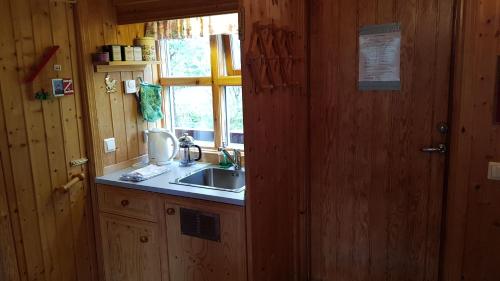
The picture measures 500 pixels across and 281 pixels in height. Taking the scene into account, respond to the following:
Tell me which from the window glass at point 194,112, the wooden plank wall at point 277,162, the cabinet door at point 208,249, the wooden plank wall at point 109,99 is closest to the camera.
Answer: the wooden plank wall at point 277,162

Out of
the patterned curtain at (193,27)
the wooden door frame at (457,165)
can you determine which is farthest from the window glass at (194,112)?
the wooden door frame at (457,165)

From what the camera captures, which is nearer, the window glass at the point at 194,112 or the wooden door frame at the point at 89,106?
the wooden door frame at the point at 89,106

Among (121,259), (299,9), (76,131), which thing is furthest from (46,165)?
(299,9)

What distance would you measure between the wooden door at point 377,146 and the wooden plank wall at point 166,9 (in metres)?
0.60

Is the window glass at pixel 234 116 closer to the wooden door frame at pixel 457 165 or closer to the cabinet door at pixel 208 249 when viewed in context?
the cabinet door at pixel 208 249

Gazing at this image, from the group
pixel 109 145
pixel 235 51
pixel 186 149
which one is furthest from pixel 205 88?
pixel 109 145

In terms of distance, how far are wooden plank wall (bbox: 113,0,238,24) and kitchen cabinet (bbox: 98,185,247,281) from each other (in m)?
1.09

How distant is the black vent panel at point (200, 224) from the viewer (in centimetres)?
220

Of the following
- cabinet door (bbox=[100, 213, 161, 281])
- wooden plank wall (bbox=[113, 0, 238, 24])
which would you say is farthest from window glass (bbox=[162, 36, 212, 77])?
cabinet door (bbox=[100, 213, 161, 281])

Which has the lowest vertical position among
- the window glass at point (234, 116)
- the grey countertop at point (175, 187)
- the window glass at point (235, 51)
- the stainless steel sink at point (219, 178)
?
the stainless steel sink at point (219, 178)

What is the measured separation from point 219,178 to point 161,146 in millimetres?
462

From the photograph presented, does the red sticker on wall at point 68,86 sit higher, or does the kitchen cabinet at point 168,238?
the red sticker on wall at point 68,86

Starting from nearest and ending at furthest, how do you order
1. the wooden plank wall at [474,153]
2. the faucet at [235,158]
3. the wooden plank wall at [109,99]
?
the wooden plank wall at [474,153] → the wooden plank wall at [109,99] → the faucet at [235,158]

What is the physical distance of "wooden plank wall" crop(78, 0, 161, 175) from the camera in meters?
2.43
